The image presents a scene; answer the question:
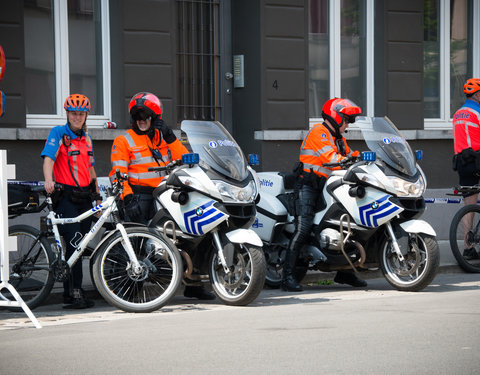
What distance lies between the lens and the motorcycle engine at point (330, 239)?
30.2 feet

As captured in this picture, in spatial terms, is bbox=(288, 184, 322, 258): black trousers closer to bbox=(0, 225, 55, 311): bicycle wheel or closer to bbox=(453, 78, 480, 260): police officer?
bbox=(0, 225, 55, 311): bicycle wheel

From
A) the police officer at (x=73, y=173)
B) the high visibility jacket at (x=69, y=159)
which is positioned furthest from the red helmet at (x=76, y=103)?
the high visibility jacket at (x=69, y=159)

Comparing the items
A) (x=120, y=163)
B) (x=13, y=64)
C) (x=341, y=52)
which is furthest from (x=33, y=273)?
(x=341, y=52)

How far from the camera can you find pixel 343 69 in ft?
46.9

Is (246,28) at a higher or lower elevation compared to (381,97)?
higher

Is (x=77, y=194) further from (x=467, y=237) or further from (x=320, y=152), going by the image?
(x=467, y=237)

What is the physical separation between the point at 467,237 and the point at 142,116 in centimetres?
420

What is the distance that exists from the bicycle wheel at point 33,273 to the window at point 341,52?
637 cm

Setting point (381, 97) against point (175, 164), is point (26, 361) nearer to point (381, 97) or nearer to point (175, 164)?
point (175, 164)

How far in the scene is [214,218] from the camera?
8.16 m

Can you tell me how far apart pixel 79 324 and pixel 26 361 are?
1657 mm

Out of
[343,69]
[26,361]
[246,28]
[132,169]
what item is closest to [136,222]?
[132,169]

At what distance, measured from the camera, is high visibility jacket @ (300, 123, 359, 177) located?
9344 mm

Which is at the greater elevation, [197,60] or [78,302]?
[197,60]
